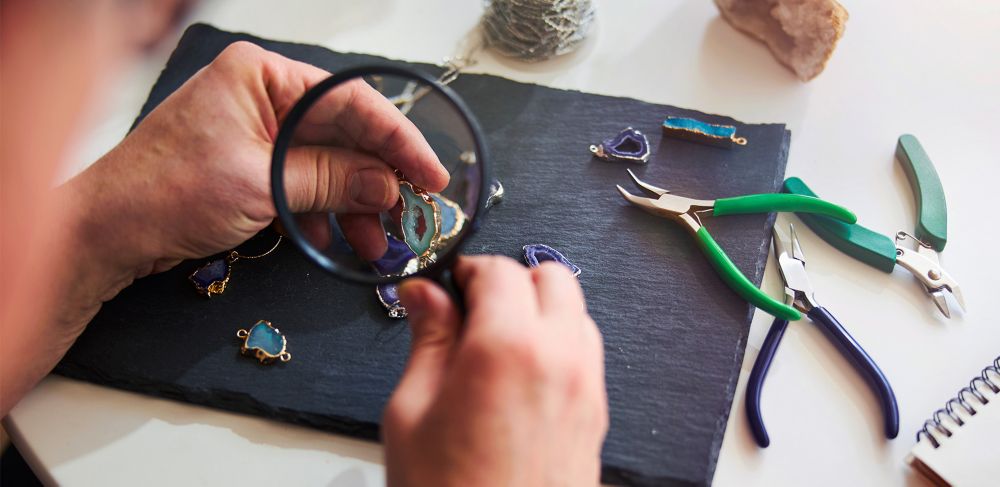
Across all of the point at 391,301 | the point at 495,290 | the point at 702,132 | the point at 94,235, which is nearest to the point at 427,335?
the point at 495,290

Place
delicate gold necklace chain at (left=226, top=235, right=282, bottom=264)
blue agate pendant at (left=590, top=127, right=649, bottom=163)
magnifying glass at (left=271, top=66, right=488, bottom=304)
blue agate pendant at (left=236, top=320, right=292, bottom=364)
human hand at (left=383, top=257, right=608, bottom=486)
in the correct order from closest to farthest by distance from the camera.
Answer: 1. human hand at (left=383, top=257, right=608, bottom=486)
2. magnifying glass at (left=271, top=66, right=488, bottom=304)
3. blue agate pendant at (left=236, top=320, right=292, bottom=364)
4. delicate gold necklace chain at (left=226, top=235, right=282, bottom=264)
5. blue agate pendant at (left=590, top=127, right=649, bottom=163)

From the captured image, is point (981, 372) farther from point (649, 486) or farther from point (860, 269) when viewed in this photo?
point (649, 486)

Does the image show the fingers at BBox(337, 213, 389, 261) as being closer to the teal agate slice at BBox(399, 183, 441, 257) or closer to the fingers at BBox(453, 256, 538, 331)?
the teal agate slice at BBox(399, 183, 441, 257)

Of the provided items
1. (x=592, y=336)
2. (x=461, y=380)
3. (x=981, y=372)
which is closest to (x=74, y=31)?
(x=461, y=380)

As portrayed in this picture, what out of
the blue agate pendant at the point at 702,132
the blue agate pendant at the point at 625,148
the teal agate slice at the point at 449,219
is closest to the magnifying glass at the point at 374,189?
the teal agate slice at the point at 449,219

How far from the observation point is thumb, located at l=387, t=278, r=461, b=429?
0.77 m

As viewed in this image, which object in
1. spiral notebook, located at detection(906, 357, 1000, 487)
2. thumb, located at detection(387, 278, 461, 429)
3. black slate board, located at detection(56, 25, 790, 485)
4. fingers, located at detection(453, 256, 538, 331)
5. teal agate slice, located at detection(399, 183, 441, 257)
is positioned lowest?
spiral notebook, located at detection(906, 357, 1000, 487)

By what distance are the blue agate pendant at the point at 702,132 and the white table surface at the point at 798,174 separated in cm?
12

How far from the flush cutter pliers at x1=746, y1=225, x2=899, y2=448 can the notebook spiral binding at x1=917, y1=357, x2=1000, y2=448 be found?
43 millimetres

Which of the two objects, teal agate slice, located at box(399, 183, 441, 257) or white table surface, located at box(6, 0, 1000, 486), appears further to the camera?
teal agate slice, located at box(399, 183, 441, 257)

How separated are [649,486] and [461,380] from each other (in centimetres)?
37

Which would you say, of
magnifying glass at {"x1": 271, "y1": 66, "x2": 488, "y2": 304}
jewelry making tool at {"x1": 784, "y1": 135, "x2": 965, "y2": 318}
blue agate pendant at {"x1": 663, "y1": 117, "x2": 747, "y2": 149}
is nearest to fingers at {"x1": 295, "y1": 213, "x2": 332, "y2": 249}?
magnifying glass at {"x1": 271, "y1": 66, "x2": 488, "y2": 304}

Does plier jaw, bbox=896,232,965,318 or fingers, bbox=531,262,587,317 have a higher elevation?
fingers, bbox=531,262,587,317

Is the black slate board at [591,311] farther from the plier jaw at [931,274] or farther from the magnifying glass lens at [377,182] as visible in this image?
the plier jaw at [931,274]
